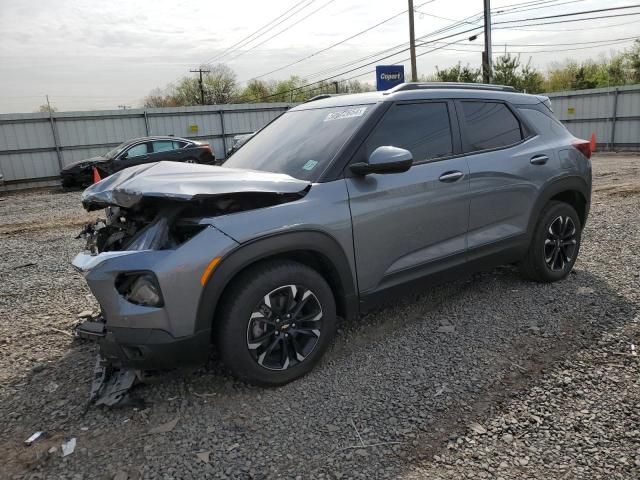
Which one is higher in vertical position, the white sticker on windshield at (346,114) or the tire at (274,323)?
the white sticker on windshield at (346,114)

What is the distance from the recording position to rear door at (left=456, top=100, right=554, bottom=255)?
13.1 feet

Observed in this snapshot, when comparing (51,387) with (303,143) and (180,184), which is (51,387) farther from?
(303,143)

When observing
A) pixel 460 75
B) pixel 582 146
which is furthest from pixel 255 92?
pixel 582 146

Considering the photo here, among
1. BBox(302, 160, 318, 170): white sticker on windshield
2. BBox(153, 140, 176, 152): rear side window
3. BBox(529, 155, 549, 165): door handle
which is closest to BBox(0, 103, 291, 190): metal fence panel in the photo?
BBox(153, 140, 176, 152): rear side window

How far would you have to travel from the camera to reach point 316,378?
3.27 metres

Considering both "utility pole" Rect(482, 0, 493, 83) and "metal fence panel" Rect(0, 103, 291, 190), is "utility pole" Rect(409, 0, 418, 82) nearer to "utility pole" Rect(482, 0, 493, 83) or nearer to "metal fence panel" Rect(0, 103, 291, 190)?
"utility pole" Rect(482, 0, 493, 83)

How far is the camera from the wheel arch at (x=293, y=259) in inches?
110

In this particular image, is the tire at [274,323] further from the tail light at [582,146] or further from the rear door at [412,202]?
the tail light at [582,146]

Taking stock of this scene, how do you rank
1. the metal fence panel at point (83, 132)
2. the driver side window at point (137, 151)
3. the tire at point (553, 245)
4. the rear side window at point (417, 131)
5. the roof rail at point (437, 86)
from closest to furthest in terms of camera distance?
the rear side window at point (417, 131), the roof rail at point (437, 86), the tire at point (553, 245), the driver side window at point (137, 151), the metal fence panel at point (83, 132)

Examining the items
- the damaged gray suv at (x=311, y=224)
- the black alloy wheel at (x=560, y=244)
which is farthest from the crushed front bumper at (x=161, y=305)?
the black alloy wheel at (x=560, y=244)

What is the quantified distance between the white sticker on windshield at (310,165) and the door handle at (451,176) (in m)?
0.97

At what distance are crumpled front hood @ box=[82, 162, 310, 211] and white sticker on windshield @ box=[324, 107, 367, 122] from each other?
705 millimetres

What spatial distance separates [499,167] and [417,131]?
84 cm

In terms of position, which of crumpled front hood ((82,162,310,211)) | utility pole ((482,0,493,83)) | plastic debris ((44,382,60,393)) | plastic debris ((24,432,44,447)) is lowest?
plastic debris ((24,432,44,447))
